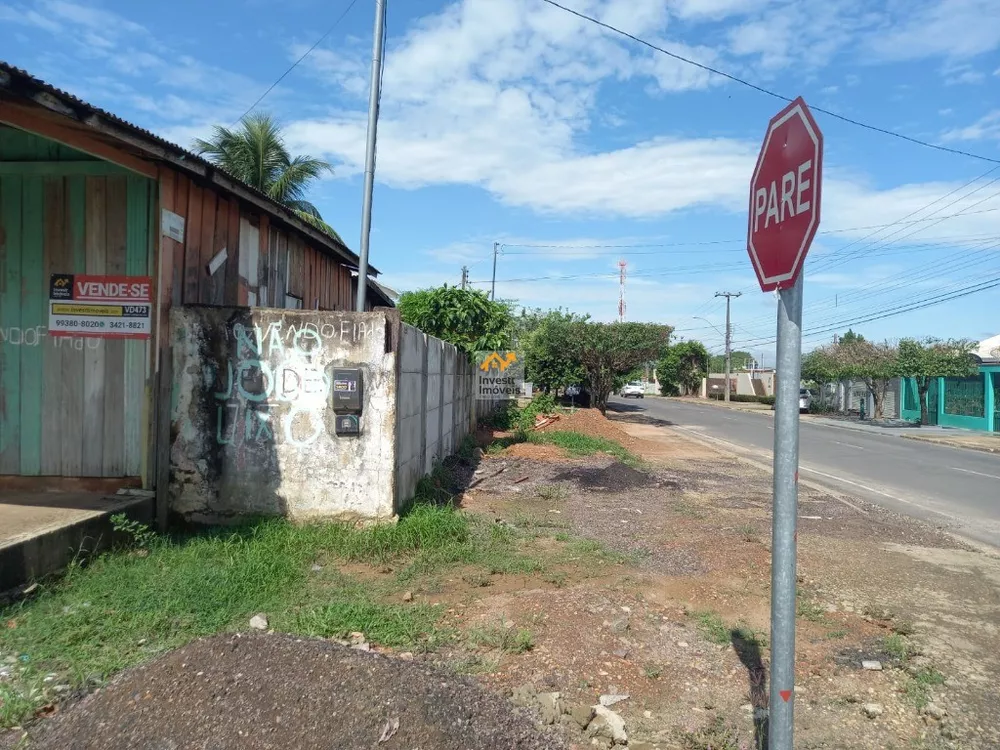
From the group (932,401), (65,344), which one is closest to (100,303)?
(65,344)

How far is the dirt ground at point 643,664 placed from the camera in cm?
318

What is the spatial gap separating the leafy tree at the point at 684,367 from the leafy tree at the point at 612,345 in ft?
122

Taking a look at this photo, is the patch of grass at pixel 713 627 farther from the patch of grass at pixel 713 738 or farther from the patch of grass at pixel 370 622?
the patch of grass at pixel 370 622

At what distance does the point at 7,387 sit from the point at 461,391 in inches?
327

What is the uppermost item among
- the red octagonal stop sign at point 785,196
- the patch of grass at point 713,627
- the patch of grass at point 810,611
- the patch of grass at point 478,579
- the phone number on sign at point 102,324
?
the red octagonal stop sign at point 785,196

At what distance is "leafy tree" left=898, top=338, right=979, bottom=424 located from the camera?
29.9 metres

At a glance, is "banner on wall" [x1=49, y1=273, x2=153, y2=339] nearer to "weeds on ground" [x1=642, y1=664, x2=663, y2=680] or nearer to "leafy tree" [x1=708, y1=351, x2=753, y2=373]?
"weeds on ground" [x1=642, y1=664, x2=663, y2=680]

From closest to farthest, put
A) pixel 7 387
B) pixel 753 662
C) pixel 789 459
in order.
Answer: pixel 789 459, pixel 753 662, pixel 7 387

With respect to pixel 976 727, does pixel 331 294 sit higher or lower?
higher

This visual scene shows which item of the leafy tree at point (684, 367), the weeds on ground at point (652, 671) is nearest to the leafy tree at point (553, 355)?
the weeds on ground at point (652, 671)

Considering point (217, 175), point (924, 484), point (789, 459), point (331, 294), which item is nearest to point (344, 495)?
point (217, 175)

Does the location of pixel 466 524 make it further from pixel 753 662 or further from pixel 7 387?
pixel 7 387

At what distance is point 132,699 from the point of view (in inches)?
127

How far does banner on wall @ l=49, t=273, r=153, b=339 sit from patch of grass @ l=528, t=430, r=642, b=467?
10.3m
